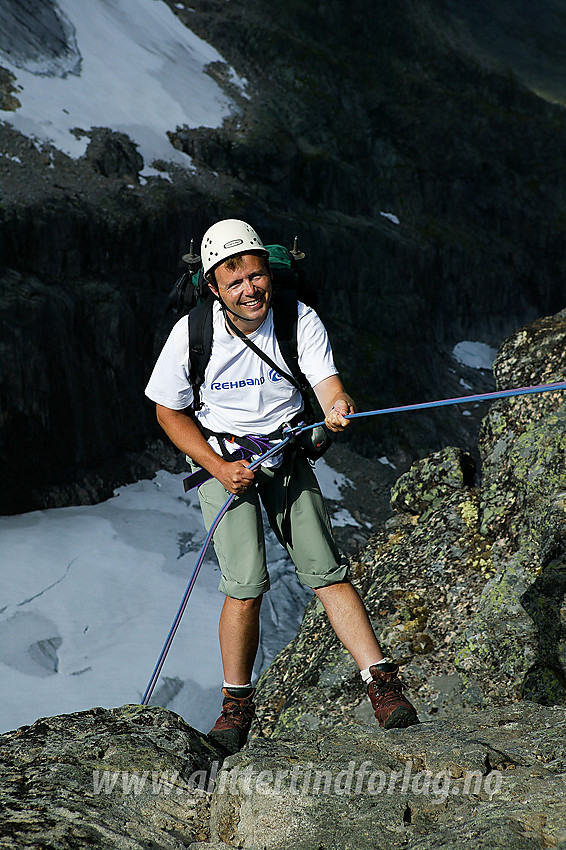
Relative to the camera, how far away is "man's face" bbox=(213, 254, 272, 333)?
228 inches

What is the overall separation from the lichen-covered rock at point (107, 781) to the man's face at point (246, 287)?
346cm

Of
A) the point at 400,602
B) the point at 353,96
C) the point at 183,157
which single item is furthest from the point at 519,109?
the point at 400,602

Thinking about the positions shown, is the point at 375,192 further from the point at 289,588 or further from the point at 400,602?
the point at 400,602

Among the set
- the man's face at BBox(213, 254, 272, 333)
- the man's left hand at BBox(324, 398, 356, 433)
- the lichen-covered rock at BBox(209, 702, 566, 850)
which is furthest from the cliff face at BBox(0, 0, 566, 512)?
the lichen-covered rock at BBox(209, 702, 566, 850)

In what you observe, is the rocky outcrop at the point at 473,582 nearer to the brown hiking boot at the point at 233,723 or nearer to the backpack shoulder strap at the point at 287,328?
the brown hiking boot at the point at 233,723

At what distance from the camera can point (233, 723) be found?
6211mm

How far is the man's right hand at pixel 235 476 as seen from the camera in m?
5.90

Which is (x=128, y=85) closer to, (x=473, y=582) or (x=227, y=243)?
(x=473, y=582)

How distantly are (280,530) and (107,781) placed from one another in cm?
244

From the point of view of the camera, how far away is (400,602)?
9.11 metres

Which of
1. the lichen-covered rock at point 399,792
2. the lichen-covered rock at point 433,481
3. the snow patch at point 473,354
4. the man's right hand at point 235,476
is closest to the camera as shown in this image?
the lichen-covered rock at point 399,792

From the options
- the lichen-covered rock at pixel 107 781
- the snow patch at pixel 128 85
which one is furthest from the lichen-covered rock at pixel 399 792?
the snow patch at pixel 128 85

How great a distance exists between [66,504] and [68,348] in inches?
515

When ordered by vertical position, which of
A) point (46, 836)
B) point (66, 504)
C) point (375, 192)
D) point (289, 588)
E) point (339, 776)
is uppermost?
point (375, 192)
